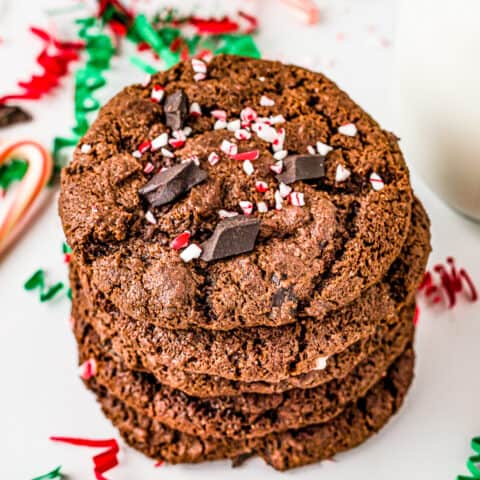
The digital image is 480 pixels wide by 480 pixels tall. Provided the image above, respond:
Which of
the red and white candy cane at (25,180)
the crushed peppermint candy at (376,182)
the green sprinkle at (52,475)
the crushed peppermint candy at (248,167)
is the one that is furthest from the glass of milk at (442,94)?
the green sprinkle at (52,475)

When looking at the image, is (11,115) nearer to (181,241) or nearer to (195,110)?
(195,110)

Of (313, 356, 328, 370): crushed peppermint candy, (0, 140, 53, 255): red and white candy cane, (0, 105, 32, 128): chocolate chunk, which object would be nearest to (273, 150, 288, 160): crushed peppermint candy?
(313, 356, 328, 370): crushed peppermint candy

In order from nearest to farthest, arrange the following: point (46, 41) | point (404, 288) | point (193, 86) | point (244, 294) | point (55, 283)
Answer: point (244, 294) → point (404, 288) → point (193, 86) → point (55, 283) → point (46, 41)

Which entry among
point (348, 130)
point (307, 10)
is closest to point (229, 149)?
point (348, 130)

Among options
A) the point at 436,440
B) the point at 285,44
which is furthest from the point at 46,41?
the point at 436,440

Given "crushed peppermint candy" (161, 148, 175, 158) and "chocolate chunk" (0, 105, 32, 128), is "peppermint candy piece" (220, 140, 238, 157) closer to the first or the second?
"crushed peppermint candy" (161, 148, 175, 158)

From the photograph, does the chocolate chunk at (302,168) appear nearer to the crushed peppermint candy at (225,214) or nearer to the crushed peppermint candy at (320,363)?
the crushed peppermint candy at (225,214)

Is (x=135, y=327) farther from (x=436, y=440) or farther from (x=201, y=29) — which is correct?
(x=201, y=29)
